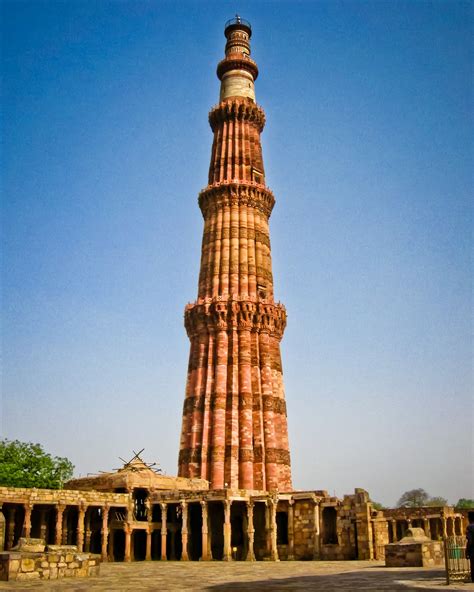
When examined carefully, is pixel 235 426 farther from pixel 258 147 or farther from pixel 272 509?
pixel 258 147

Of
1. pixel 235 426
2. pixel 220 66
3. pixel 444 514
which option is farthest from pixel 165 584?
pixel 220 66

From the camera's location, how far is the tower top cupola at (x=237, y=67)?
53.2 meters

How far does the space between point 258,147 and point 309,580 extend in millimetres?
39840

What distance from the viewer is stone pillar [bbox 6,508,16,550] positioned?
31.6 m

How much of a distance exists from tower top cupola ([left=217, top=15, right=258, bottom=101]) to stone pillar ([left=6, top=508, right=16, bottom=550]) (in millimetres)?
35039

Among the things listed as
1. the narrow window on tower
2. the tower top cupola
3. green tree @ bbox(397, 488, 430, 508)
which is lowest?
green tree @ bbox(397, 488, 430, 508)

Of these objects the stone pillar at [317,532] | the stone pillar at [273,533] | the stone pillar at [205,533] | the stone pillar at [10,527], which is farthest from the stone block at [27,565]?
the stone pillar at [317,532]

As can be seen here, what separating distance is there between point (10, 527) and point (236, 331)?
1875 cm

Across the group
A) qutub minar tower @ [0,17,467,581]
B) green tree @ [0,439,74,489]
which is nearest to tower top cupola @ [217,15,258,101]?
qutub minar tower @ [0,17,467,581]

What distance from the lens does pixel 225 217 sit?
48.0m

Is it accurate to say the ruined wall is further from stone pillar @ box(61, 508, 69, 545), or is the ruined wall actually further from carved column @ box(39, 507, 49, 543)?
stone pillar @ box(61, 508, 69, 545)

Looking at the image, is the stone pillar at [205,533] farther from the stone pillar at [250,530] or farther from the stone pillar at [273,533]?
the stone pillar at [273,533]

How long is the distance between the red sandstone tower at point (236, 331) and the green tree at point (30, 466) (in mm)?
14952

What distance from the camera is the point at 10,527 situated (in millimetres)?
32062
